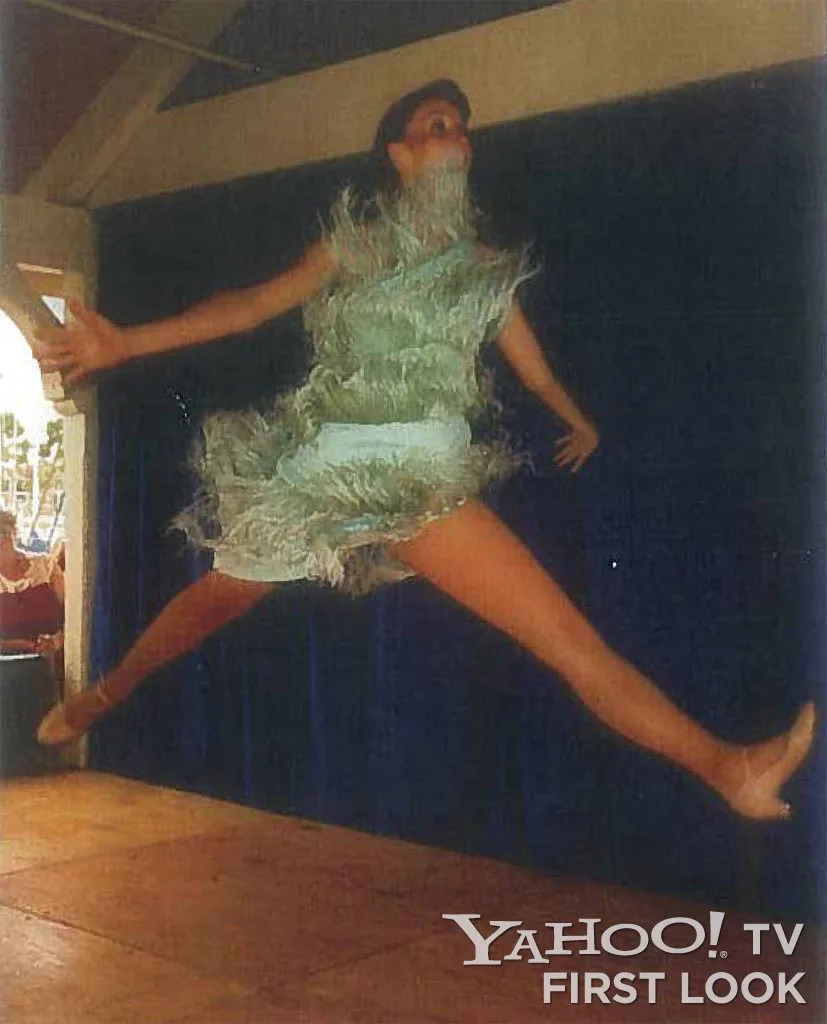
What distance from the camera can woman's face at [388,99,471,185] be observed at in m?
3.27

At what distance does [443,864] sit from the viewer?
3.28 m

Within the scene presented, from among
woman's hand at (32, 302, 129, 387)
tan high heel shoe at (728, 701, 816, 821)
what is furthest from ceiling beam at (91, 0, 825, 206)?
tan high heel shoe at (728, 701, 816, 821)

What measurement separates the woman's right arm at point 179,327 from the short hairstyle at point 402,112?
0.88 feet

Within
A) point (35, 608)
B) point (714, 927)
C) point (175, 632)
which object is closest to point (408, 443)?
point (175, 632)

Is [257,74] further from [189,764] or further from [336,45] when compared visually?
[189,764]

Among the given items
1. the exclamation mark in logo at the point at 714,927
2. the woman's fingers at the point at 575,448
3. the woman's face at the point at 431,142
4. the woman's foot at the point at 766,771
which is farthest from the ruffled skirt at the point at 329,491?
the exclamation mark in logo at the point at 714,927

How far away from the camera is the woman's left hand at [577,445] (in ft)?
10.1

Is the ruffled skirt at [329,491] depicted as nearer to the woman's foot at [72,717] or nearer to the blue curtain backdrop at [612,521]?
the blue curtain backdrop at [612,521]

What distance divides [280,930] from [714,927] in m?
0.92

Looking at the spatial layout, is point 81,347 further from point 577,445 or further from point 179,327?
point 577,445

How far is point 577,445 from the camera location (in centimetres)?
310

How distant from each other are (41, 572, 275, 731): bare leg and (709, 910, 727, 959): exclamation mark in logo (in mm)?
1470

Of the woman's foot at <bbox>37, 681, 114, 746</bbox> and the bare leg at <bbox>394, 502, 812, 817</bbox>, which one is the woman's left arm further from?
the woman's foot at <bbox>37, 681, 114, 746</bbox>

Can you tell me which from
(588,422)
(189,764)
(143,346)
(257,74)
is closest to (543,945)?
(588,422)
